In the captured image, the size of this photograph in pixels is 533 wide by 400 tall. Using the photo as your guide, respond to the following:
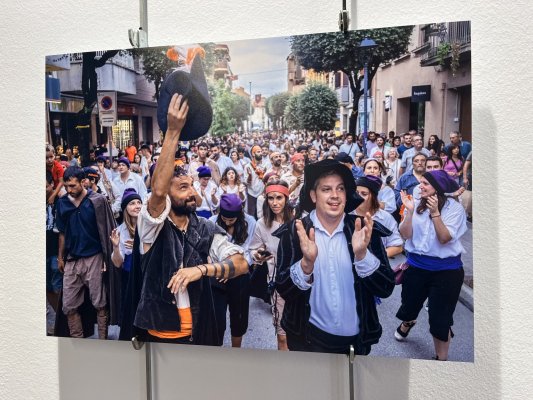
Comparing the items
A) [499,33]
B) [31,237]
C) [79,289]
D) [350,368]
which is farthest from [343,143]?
[31,237]

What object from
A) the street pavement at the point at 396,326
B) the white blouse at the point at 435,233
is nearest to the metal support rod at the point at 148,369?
the street pavement at the point at 396,326

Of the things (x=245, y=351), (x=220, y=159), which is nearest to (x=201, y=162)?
(x=220, y=159)

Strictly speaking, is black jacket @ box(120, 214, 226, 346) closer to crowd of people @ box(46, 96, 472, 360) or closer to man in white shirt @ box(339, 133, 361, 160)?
crowd of people @ box(46, 96, 472, 360)

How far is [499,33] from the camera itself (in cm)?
154

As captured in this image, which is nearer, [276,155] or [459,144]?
[459,144]

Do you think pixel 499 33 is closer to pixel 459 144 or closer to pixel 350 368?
pixel 459 144

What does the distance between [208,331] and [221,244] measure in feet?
0.93

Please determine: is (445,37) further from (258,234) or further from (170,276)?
(170,276)

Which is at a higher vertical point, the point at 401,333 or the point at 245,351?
the point at 401,333

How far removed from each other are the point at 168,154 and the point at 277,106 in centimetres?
38

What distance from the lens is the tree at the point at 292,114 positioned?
1.64 m

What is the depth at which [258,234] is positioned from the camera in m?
1.65

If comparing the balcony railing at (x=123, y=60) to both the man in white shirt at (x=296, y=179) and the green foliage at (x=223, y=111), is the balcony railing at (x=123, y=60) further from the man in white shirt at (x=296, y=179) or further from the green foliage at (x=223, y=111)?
the man in white shirt at (x=296, y=179)

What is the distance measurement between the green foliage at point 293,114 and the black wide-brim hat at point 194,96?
0.24 metres
